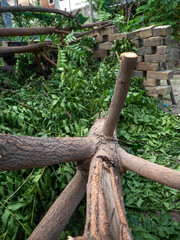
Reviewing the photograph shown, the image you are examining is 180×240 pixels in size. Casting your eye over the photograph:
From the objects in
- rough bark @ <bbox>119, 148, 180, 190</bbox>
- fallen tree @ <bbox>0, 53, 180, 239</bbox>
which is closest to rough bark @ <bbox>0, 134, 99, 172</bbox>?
fallen tree @ <bbox>0, 53, 180, 239</bbox>

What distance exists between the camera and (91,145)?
1.42 metres

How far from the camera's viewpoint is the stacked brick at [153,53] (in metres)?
3.25

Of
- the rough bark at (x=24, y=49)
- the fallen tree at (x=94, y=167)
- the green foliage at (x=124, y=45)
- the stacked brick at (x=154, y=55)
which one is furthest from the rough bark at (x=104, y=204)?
the green foliage at (x=124, y=45)

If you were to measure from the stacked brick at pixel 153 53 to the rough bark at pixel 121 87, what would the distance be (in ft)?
7.57

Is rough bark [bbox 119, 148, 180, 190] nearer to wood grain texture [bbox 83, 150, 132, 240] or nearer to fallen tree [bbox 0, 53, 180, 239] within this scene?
fallen tree [bbox 0, 53, 180, 239]

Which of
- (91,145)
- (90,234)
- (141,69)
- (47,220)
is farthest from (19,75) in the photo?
(90,234)

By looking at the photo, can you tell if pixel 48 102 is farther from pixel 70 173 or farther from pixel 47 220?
pixel 47 220

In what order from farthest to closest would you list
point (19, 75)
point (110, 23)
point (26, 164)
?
point (110, 23), point (19, 75), point (26, 164)

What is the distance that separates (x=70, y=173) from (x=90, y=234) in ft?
3.13

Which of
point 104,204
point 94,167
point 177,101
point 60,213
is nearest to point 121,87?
point 94,167

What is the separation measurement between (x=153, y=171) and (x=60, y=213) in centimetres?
66

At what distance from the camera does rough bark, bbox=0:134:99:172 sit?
852 mm

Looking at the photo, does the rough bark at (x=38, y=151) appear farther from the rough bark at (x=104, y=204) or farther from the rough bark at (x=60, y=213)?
the rough bark at (x=60, y=213)

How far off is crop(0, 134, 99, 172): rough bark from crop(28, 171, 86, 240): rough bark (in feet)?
0.86
